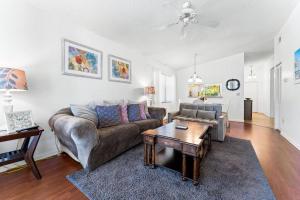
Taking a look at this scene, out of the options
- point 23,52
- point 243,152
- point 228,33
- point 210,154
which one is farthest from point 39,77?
point 228,33

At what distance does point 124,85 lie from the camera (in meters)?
3.90

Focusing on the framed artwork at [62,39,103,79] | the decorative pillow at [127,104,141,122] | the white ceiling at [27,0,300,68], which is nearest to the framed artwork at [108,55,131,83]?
the framed artwork at [62,39,103,79]

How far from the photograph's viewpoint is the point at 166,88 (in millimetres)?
6160

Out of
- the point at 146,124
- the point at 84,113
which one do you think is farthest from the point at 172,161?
the point at 84,113

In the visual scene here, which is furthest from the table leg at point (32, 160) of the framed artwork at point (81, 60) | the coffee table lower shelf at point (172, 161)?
the coffee table lower shelf at point (172, 161)

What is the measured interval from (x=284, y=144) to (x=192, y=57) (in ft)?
12.8

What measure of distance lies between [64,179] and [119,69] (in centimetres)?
275

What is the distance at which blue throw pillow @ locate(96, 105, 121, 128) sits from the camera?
2473 mm

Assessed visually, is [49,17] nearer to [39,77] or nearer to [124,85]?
[39,77]

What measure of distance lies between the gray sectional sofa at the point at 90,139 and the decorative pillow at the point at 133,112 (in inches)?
21.4

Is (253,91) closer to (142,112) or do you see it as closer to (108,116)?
(142,112)

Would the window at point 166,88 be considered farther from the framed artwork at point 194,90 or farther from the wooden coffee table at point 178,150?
the wooden coffee table at point 178,150

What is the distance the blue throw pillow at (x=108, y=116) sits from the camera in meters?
2.47

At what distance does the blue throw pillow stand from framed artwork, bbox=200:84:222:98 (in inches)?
196
